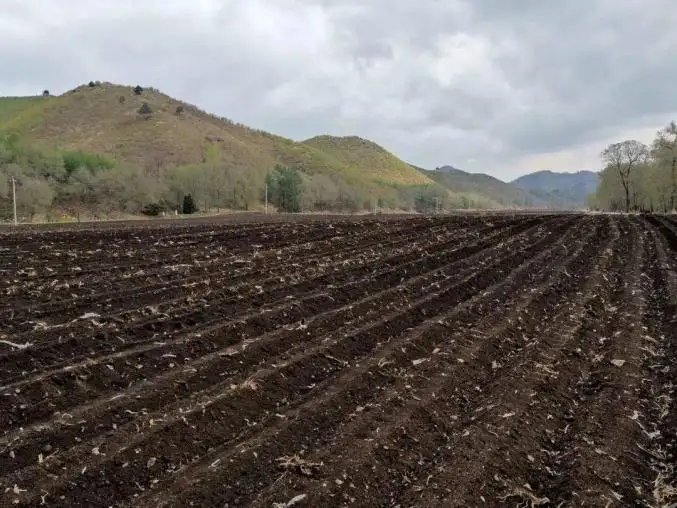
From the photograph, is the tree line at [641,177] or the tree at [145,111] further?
the tree at [145,111]

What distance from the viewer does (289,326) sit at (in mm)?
8625

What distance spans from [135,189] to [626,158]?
66.0m

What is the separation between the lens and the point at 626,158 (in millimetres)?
76500

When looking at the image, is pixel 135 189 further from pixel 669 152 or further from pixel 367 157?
pixel 367 157

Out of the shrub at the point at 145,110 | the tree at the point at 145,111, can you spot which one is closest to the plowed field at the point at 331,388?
the tree at the point at 145,111

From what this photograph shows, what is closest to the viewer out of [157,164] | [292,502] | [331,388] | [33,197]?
[292,502]

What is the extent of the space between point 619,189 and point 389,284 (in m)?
81.5

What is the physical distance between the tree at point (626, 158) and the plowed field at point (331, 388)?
7146cm

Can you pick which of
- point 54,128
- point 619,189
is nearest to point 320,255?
point 619,189

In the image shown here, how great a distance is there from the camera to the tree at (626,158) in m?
74.3

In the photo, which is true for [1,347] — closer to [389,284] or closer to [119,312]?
[119,312]

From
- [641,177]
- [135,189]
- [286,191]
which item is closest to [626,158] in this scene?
[641,177]

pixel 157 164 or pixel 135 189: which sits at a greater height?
pixel 157 164

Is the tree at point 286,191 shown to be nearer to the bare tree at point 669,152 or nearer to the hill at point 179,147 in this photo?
the hill at point 179,147
